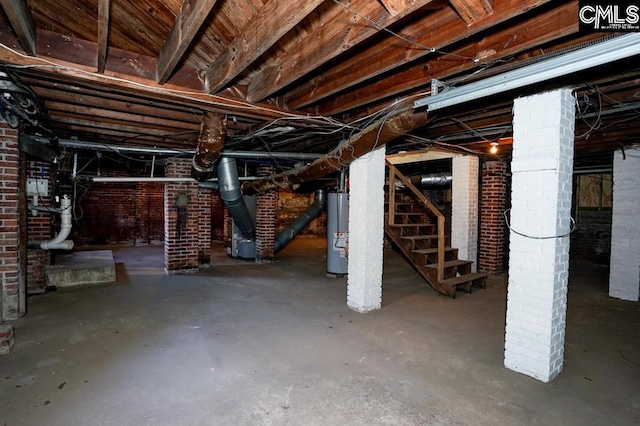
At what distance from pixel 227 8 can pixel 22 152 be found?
11.9 feet

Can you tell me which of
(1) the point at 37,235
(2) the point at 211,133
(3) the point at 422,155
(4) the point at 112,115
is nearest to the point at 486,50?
(2) the point at 211,133

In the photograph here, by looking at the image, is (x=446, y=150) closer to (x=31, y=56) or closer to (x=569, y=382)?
(x=569, y=382)

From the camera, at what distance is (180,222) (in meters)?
6.07

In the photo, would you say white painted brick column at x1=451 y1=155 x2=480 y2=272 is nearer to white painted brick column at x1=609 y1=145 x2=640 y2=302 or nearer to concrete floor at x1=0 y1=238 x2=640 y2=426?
concrete floor at x1=0 y1=238 x2=640 y2=426

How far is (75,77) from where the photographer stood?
248cm

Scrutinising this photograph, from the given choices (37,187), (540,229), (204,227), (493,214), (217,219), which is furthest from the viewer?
Answer: (217,219)

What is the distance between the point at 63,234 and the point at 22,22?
3545mm

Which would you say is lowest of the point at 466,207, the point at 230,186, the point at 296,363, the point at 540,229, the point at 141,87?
the point at 296,363

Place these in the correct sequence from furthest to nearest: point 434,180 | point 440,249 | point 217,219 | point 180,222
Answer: point 217,219 < point 434,180 < point 180,222 < point 440,249

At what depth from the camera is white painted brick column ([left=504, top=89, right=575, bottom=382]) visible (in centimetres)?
247

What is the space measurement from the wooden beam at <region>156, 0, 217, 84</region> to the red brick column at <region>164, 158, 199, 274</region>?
12.2ft

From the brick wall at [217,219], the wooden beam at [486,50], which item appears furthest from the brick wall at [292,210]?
the wooden beam at [486,50]

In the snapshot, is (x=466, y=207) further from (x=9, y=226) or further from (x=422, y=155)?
(x=9, y=226)

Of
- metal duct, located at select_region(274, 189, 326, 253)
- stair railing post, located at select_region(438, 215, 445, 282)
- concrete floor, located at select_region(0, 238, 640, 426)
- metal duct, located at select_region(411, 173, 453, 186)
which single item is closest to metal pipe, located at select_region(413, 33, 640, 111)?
concrete floor, located at select_region(0, 238, 640, 426)
